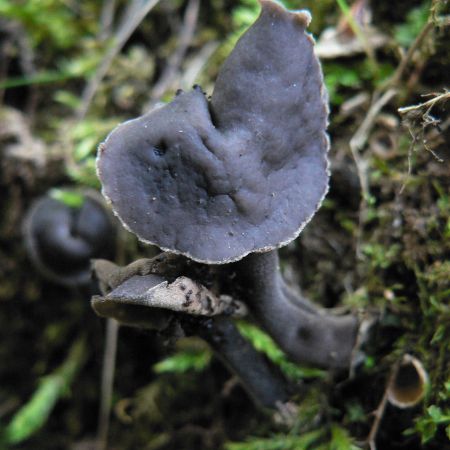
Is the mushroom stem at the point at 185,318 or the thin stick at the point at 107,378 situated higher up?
the mushroom stem at the point at 185,318

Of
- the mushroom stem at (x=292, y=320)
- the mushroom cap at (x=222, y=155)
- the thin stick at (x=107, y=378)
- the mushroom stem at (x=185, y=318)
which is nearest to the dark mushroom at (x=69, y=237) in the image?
the thin stick at (x=107, y=378)

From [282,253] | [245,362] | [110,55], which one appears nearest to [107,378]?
[245,362]

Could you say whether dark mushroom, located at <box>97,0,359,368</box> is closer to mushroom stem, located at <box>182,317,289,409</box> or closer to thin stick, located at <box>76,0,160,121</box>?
mushroom stem, located at <box>182,317,289,409</box>

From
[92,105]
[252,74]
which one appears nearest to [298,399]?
[252,74]

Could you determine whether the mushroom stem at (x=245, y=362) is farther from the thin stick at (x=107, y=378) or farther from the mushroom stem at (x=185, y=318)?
the thin stick at (x=107, y=378)

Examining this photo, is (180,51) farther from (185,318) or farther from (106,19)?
(185,318)

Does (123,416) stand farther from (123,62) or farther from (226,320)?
(123,62)
